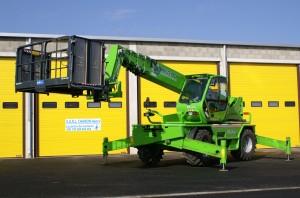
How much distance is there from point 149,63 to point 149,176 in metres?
4.55

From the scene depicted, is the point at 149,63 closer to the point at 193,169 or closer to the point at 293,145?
the point at 193,169

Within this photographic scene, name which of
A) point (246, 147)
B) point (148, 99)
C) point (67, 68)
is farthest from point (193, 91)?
point (67, 68)

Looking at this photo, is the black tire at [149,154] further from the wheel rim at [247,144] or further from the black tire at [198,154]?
the wheel rim at [247,144]

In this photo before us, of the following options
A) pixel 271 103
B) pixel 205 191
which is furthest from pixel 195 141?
pixel 271 103

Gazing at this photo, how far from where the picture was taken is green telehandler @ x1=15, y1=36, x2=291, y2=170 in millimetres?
12992

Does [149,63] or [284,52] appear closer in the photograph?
[149,63]

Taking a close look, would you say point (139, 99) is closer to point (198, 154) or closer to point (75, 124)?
point (75, 124)

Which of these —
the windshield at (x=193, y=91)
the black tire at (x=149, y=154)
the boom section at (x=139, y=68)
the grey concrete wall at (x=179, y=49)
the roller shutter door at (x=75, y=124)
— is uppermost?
the grey concrete wall at (x=179, y=49)

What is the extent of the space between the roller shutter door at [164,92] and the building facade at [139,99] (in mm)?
51

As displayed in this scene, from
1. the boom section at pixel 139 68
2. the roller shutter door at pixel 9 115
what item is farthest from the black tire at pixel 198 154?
the roller shutter door at pixel 9 115

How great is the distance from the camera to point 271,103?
24.2 m

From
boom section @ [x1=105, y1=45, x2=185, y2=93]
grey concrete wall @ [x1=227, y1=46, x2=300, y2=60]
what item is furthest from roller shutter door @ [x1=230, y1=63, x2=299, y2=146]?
boom section @ [x1=105, y1=45, x2=185, y2=93]

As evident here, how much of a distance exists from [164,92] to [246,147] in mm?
6408

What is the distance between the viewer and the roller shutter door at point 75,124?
20984 mm
